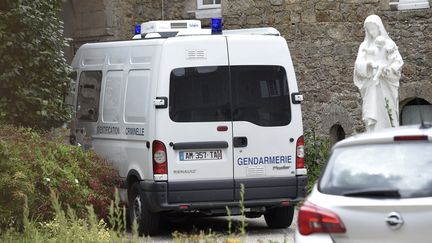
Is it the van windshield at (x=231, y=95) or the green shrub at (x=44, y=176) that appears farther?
the van windshield at (x=231, y=95)

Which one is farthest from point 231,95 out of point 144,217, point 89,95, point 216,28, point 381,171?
point 381,171

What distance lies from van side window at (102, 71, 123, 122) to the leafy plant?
792mm

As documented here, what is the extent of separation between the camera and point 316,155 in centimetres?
1917

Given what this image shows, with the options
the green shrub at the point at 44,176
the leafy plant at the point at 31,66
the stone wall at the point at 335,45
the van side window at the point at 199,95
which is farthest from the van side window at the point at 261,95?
the stone wall at the point at 335,45

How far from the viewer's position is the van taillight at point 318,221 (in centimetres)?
830

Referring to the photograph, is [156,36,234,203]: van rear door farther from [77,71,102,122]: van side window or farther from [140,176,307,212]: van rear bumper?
[77,71,102,122]: van side window

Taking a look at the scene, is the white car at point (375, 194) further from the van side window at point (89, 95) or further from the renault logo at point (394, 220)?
the van side window at point (89, 95)

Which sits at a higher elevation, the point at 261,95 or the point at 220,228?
the point at 261,95

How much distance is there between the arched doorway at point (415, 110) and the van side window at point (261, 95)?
6465 mm

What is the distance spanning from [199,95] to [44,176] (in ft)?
6.81

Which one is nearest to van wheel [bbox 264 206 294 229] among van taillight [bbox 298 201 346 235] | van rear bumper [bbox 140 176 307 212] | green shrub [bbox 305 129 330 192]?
van rear bumper [bbox 140 176 307 212]

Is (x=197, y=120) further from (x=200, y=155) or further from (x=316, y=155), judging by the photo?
(x=316, y=155)

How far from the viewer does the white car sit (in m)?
8.17

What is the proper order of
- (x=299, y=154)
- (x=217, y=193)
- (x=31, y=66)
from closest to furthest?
(x=217, y=193), (x=299, y=154), (x=31, y=66)
